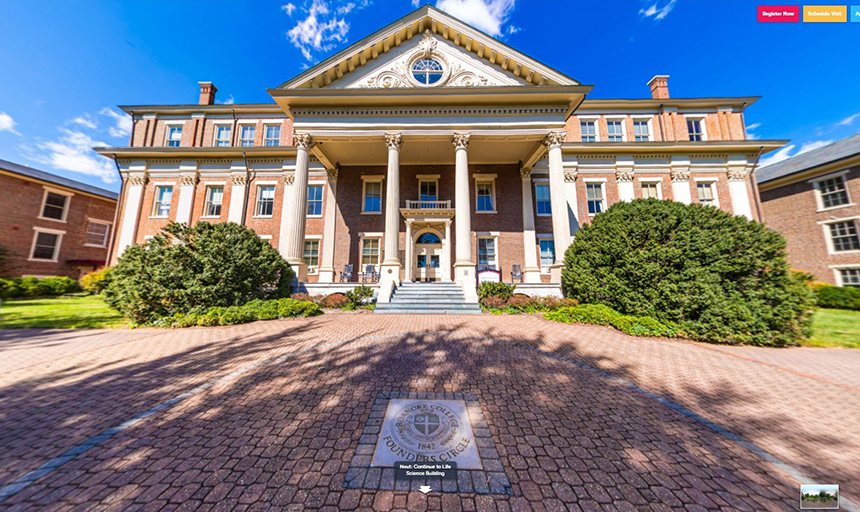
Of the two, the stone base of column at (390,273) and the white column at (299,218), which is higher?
the white column at (299,218)

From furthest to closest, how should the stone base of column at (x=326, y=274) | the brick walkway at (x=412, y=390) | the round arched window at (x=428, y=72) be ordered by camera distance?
1. the stone base of column at (x=326, y=274)
2. the round arched window at (x=428, y=72)
3. the brick walkway at (x=412, y=390)

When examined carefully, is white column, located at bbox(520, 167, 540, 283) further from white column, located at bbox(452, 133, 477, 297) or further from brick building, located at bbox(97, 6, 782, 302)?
white column, located at bbox(452, 133, 477, 297)

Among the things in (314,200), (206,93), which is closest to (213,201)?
(314,200)

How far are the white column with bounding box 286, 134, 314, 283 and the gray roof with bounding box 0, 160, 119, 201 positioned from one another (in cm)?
2042

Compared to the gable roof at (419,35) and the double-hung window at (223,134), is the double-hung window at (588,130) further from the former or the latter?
the double-hung window at (223,134)

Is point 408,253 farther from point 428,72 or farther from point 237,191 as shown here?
point 237,191

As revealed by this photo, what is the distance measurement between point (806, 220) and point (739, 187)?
4517 mm

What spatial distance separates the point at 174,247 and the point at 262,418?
848 centimetres

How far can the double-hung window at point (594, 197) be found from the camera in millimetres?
17594

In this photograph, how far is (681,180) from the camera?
17.6 meters

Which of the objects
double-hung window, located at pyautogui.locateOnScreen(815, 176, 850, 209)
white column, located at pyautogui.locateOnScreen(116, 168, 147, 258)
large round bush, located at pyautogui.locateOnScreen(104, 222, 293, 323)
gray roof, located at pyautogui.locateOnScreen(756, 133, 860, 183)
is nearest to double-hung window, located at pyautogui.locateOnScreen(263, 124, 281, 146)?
white column, located at pyautogui.locateOnScreen(116, 168, 147, 258)

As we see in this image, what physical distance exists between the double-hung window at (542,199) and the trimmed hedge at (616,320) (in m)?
9.67

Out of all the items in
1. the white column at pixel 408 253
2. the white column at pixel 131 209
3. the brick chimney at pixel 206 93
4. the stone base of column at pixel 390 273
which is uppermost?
the brick chimney at pixel 206 93

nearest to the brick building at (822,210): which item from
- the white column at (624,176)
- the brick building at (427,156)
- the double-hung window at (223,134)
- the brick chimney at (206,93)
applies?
the brick building at (427,156)
